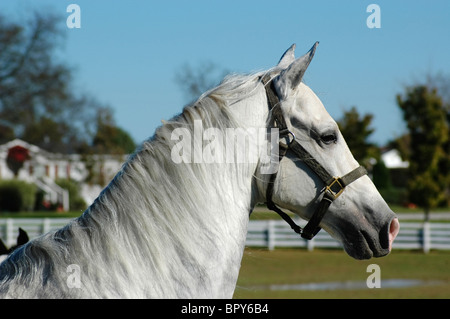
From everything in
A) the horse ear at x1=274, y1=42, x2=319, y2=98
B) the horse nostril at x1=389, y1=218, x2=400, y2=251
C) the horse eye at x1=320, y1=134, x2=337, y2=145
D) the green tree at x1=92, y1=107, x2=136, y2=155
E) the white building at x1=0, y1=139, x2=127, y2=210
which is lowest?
the white building at x1=0, y1=139, x2=127, y2=210

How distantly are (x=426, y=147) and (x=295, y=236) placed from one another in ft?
27.3

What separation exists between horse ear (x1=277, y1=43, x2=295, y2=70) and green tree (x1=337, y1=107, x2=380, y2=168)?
86.2 ft

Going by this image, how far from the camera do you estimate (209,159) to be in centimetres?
294

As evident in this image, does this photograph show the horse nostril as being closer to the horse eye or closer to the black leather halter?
the black leather halter

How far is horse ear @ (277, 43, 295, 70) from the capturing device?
3297mm

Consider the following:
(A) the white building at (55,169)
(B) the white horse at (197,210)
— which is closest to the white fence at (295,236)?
(A) the white building at (55,169)

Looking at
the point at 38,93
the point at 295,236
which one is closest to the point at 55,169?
the point at 38,93

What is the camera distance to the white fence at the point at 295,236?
22.6m

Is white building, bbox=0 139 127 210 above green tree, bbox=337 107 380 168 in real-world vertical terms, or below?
below

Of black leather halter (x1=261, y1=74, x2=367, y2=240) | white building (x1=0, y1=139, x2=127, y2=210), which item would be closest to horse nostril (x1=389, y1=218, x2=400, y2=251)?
black leather halter (x1=261, y1=74, x2=367, y2=240)

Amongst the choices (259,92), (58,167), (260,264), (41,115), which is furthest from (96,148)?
(259,92)

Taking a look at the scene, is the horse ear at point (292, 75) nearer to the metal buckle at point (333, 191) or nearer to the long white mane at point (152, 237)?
the long white mane at point (152, 237)

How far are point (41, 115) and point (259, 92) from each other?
169 feet
